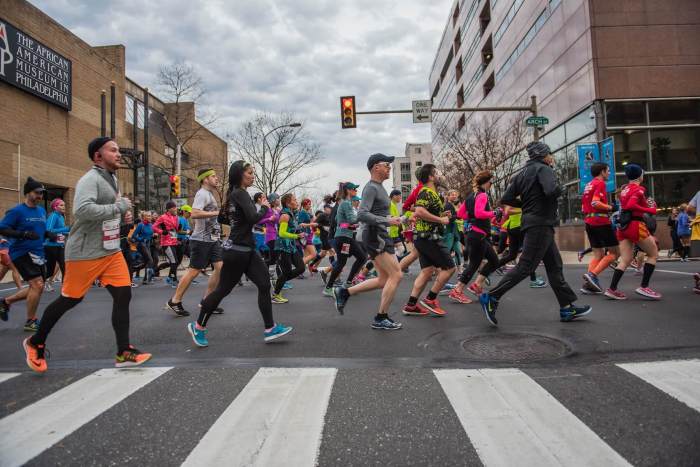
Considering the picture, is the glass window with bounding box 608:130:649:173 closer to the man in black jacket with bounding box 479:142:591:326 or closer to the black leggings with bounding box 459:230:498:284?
the black leggings with bounding box 459:230:498:284

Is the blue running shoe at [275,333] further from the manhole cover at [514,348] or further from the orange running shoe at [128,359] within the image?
the manhole cover at [514,348]

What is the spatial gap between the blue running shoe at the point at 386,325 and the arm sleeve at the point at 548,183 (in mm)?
2185

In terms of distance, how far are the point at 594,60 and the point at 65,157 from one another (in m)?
26.3

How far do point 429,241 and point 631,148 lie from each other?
54.5 ft

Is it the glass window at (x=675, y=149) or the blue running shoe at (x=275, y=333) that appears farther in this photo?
the glass window at (x=675, y=149)

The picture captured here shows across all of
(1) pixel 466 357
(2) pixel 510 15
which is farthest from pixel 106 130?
(1) pixel 466 357

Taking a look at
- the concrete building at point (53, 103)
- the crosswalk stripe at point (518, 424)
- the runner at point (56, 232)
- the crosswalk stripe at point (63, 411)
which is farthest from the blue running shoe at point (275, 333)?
the concrete building at point (53, 103)

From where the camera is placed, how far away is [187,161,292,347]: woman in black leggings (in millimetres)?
4551

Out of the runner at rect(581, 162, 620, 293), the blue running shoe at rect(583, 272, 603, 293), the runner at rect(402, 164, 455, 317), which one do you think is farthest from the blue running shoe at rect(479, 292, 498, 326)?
the blue running shoe at rect(583, 272, 603, 293)

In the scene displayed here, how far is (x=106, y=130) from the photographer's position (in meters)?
29.5

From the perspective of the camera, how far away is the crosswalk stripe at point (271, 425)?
7.23 feet

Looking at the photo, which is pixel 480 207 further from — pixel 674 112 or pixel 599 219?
pixel 674 112

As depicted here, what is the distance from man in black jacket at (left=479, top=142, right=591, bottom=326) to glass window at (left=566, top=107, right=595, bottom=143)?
15.3 meters

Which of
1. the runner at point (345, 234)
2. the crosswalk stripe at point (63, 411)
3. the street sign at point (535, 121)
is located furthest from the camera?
the street sign at point (535, 121)
